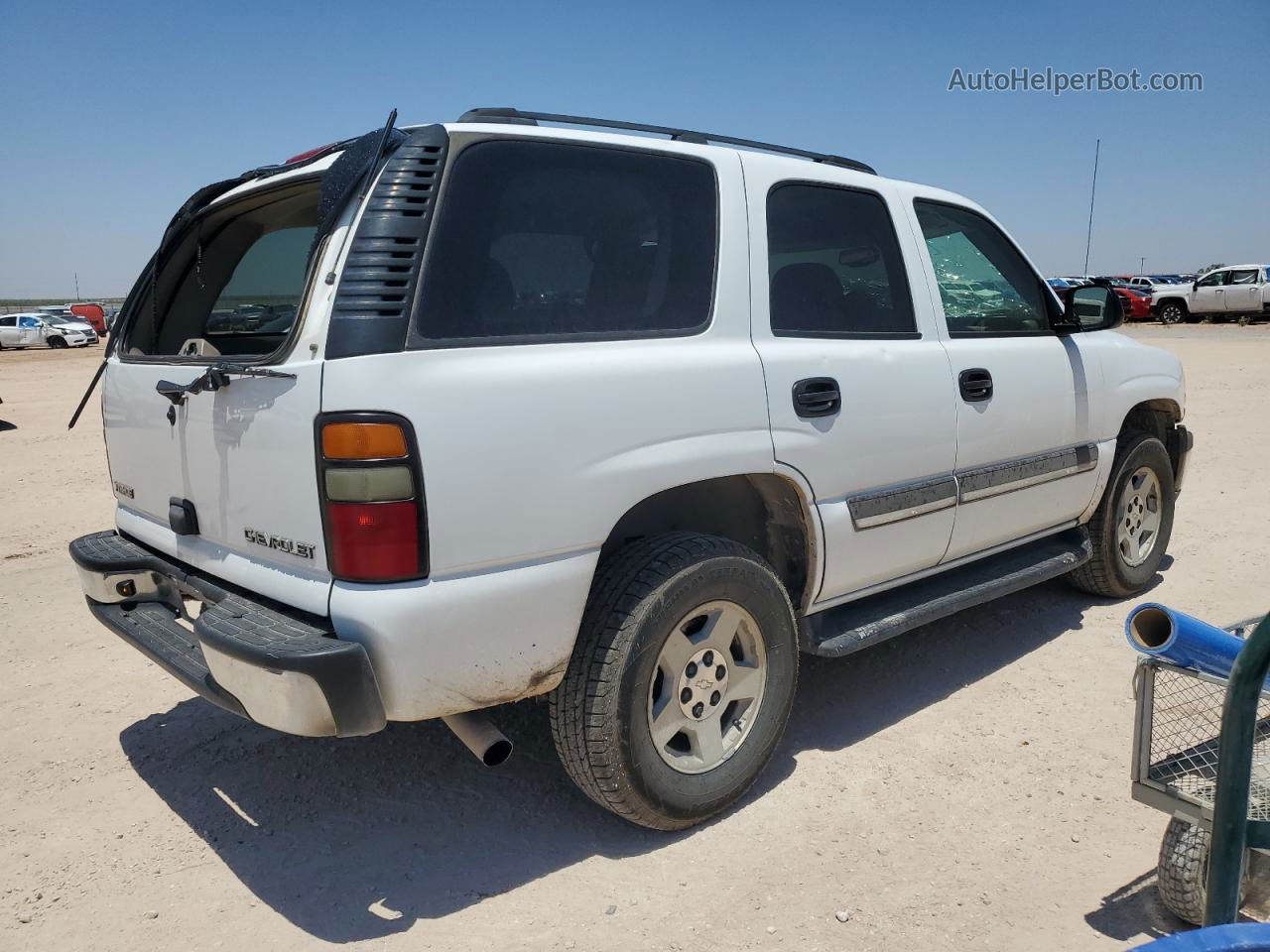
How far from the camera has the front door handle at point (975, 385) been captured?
370 cm

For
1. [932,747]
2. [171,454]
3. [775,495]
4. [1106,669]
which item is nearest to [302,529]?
[171,454]

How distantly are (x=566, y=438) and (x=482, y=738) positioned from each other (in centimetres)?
84

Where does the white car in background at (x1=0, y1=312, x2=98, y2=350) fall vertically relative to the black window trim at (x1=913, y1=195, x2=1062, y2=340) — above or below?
below

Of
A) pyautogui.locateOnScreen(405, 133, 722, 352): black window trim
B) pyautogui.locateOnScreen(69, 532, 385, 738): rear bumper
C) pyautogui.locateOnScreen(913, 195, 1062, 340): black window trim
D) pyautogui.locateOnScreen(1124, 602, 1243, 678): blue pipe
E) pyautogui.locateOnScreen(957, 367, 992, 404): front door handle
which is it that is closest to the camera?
pyautogui.locateOnScreen(1124, 602, 1243, 678): blue pipe

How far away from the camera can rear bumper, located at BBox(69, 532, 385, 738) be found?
2277 millimetres

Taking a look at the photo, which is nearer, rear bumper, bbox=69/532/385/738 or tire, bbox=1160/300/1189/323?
rear bumper, bbox=69/532/385/738

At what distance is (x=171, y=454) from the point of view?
296cm

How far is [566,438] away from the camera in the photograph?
2.52 metres

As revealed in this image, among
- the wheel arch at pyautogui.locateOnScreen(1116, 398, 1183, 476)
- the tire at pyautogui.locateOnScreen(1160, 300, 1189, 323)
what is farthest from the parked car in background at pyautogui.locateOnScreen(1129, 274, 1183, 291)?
the wheel arch at pyautogui.locateOnScreen(1116, 398, 1183, 476)

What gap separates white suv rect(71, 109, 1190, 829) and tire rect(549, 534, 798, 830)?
0.01 meters

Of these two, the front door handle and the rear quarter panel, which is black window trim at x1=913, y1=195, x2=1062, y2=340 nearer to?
the front door handle

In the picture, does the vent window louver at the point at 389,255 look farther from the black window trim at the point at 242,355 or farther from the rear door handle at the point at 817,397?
the rear door handle at the point at 817,397

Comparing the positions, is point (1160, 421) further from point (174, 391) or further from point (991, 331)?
point (174, 391)

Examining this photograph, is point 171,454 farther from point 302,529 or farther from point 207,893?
point 207,893
